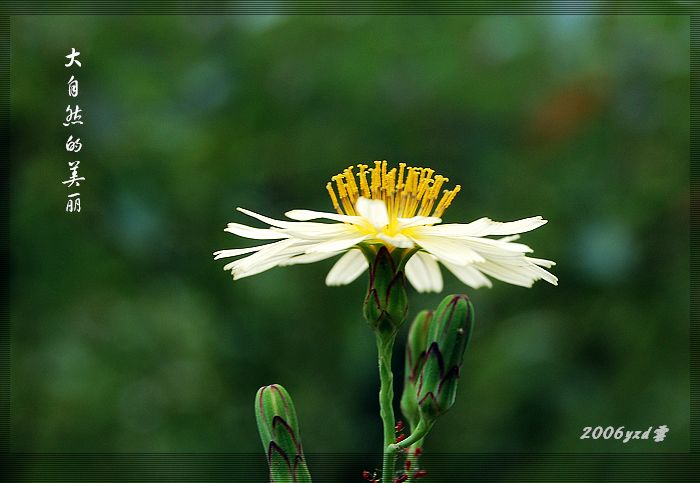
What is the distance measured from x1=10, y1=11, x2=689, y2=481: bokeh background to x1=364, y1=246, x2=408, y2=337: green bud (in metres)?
1.67

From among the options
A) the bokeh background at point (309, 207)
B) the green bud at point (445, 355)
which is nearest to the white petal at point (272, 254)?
the green bud at point (445, 355)

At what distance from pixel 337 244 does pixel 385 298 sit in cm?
19

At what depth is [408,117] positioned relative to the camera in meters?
4.16

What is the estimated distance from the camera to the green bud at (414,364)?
7.25 feet

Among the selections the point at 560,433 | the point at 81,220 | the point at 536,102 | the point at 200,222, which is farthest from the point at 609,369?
the point at 81,220

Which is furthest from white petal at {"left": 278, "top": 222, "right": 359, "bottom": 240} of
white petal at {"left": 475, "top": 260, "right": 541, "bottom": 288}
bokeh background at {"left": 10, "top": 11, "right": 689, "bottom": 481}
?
bokeh background at {"left": 10, "top": 11, "right": 689, "bottom": 481}

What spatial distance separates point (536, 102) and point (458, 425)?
5.00 ft

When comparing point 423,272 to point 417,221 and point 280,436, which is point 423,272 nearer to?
point 417,221

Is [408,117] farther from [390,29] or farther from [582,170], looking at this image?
[582,170]

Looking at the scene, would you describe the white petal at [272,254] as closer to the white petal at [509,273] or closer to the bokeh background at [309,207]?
the white petal at [509,273]

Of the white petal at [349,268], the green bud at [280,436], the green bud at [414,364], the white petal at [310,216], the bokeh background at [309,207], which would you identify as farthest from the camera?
the bokeh background at [309,207]

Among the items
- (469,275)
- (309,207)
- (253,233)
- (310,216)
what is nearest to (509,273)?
(469,275)

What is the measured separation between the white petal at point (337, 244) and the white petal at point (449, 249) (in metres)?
0.13

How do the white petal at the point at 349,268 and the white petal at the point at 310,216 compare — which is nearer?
the white petal at the point at 310,216
